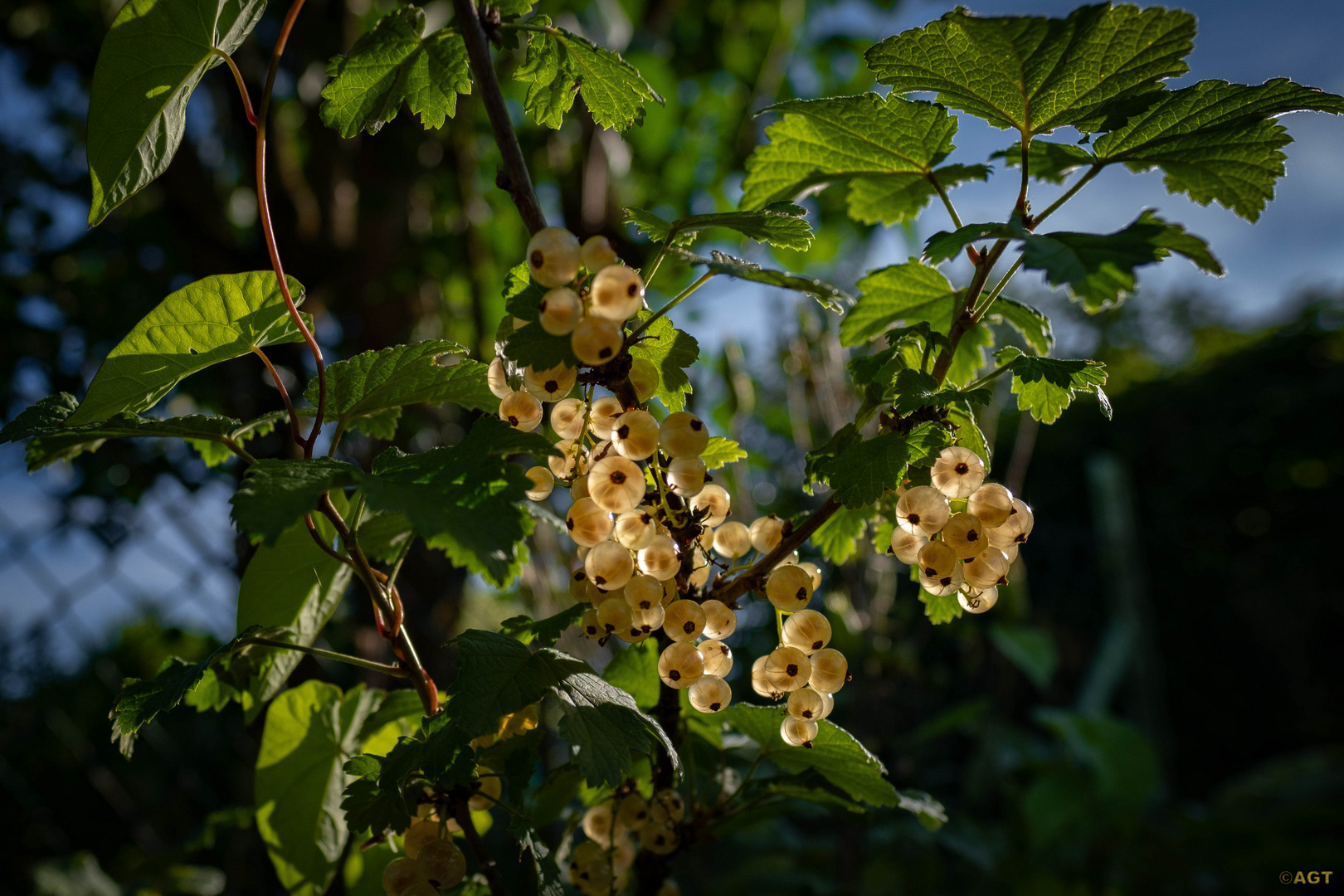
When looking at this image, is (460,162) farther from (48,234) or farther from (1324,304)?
(1324,304)

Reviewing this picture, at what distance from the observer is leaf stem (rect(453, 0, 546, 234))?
51cm

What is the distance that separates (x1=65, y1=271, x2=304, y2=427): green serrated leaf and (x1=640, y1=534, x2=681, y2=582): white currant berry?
301 millimetres

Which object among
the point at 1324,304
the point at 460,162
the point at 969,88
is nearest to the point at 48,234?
the point at 460,162

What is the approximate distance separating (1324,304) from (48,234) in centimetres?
538

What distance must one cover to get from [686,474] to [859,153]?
305mm

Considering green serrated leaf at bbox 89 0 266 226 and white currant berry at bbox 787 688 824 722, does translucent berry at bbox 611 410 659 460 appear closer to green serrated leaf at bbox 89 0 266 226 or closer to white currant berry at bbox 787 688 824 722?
white currant berry at bbox 787 688 824 722

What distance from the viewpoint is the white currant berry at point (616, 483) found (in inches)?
19.4

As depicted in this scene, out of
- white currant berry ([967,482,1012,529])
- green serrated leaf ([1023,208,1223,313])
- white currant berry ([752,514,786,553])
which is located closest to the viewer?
green serrated leaf ([1023,208,1223,313])

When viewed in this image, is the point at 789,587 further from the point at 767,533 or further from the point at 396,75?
the point at 396,75

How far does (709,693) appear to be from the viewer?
0.54 meters

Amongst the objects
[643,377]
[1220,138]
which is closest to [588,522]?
[643,377]

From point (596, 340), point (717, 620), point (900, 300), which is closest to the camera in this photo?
→ point (596, 340)

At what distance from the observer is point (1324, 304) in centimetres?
390

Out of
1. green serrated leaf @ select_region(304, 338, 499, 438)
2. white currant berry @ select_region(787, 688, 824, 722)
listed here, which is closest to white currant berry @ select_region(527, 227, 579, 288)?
green serrated leaf @ select_region(304, 338, 499, 438)
